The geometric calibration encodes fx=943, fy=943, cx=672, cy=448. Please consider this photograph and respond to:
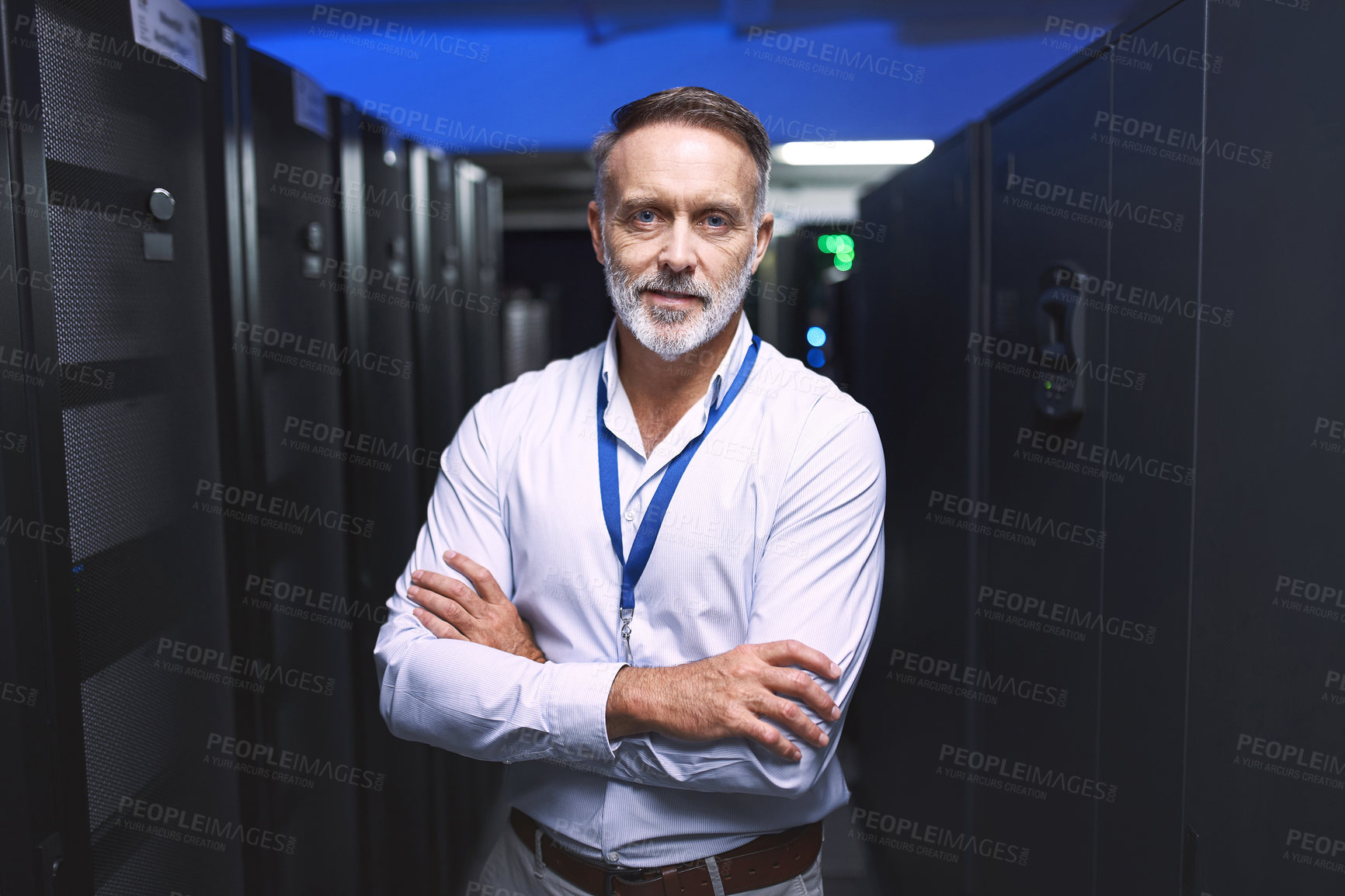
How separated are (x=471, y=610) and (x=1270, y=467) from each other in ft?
3.73

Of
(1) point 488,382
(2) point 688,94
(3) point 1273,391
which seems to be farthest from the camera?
(1) point 488,382

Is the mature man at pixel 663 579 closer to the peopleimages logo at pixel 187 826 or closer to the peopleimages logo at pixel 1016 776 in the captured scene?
the peopleimages logo at pixel 187 826

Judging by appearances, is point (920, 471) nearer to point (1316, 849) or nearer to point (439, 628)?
point (1316, 849)

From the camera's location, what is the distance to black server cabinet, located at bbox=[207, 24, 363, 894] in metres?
1.71

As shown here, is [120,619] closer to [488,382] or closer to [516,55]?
[488,382]

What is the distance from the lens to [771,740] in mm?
1178

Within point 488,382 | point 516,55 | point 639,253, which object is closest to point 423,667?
point 639,253

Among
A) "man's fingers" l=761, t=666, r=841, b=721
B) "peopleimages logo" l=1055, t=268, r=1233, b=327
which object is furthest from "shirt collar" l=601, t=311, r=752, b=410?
"peopleimages logo" l=1055, t=268, r=1233, b=327

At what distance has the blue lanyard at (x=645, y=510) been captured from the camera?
1366 mm

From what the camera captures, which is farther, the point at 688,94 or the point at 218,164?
the point at 218,164

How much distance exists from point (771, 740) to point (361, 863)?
66.5 inches

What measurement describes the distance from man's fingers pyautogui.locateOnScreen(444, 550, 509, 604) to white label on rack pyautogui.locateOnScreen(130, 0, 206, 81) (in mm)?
886

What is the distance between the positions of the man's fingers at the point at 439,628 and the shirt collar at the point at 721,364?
42 centimetres

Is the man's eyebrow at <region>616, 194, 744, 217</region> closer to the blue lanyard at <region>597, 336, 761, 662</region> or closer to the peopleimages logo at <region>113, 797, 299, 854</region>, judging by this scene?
the blue lanyard at <region>597, 336, 761, 662</region>
